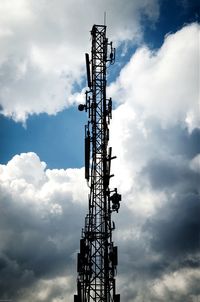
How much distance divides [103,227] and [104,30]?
55.6 feet

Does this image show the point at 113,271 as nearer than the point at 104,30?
Yes

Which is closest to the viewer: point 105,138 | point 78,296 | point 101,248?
point 78,296


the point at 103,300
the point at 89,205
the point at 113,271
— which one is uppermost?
the point at 89,205

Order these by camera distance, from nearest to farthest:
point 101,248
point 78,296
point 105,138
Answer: point 78,296 < point 101,248 < point 105,138

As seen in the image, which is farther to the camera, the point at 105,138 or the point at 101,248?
the point at 105,138

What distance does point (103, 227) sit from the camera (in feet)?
97.6

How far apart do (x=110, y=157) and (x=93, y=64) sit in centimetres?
842

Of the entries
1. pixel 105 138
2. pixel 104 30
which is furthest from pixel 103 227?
pixel 104 30

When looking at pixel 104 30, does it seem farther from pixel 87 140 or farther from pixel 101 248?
pixel 101 248

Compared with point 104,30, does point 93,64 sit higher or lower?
lower

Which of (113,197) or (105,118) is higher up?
(105,118)

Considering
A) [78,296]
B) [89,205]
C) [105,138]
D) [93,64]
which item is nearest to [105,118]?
[105,138]

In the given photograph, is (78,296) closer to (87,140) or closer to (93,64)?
(87,140)

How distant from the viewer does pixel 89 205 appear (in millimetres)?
30234
